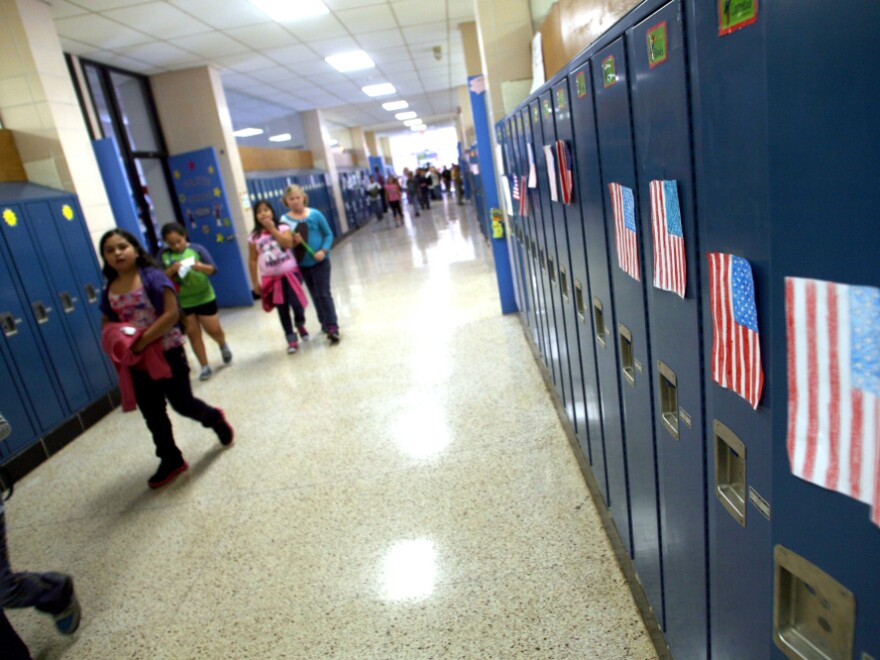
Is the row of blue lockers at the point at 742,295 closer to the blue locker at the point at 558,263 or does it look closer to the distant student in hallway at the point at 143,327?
the blue locker at the point at 558,263

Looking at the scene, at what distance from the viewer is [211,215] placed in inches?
292

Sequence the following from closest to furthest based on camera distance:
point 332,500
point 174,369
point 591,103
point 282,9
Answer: point 591,103
point 332,500
point 174,369
point 282,9

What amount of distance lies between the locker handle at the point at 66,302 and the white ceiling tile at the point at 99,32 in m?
2.59

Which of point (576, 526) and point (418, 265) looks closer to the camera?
point (576, 526)

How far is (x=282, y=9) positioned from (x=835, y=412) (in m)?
6.15

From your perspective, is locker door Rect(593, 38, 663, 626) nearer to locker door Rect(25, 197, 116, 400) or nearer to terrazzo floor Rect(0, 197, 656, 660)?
terrazzo floor Rect(0, 197, 656, 660)

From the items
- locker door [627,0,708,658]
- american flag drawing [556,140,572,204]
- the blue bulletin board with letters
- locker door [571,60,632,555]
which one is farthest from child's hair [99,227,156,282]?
the blue bulletin board with letters

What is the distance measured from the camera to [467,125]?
39.0ft

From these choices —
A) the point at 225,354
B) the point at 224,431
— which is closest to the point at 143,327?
the point at 224,431

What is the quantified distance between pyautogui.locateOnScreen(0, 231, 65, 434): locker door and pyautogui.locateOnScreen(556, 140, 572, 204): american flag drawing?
3624mm

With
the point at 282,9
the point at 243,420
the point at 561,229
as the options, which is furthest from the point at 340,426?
the point at 282,9

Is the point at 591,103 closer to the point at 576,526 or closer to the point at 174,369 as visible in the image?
the point at 576,526

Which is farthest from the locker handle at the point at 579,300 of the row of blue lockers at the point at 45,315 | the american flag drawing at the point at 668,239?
the row of blue lockers at the point at 45,315

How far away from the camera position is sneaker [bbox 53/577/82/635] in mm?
1965
